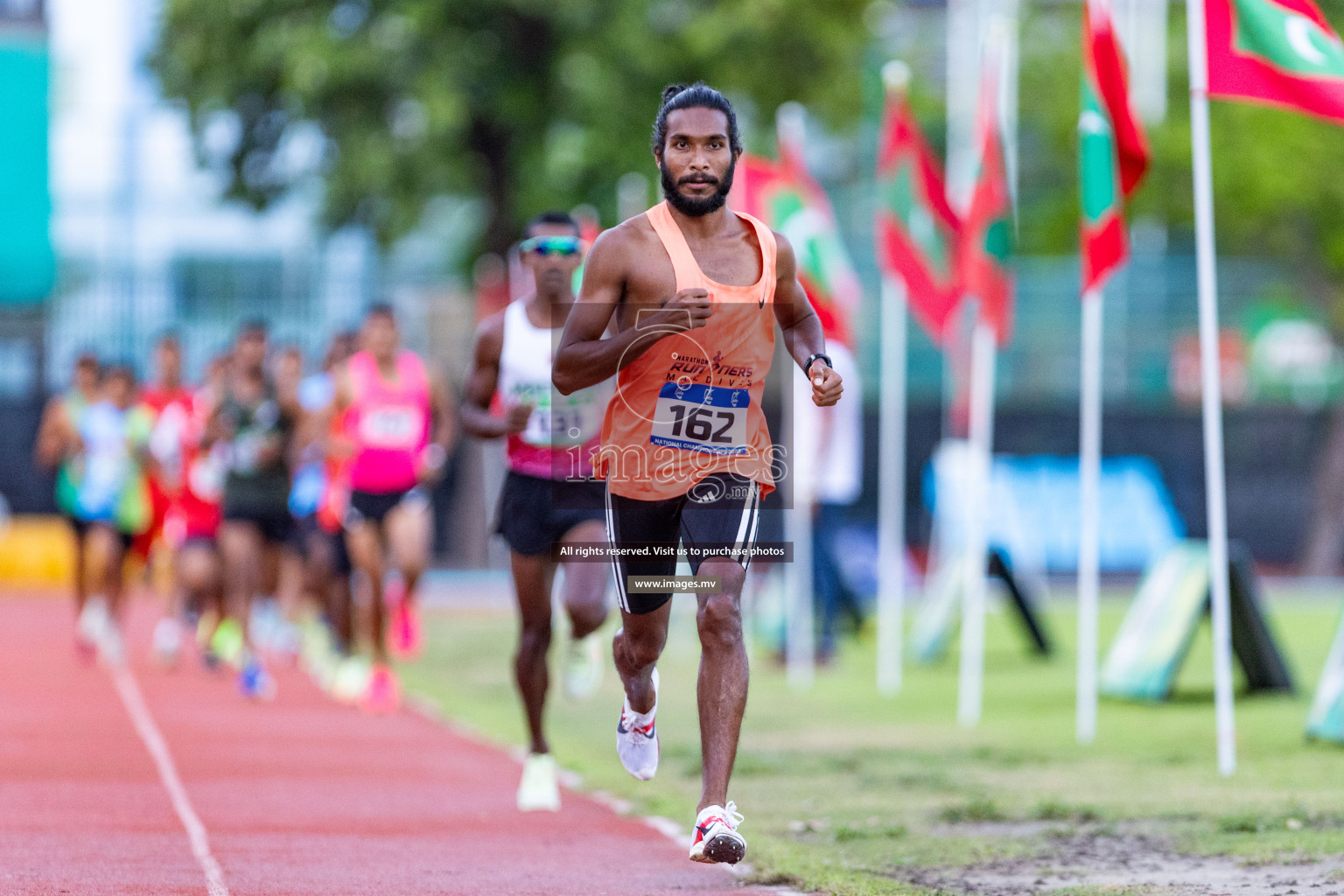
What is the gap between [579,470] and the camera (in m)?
8.75

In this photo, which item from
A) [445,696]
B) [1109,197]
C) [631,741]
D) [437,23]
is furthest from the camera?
[437,23]

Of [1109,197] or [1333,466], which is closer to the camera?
[1109,197]

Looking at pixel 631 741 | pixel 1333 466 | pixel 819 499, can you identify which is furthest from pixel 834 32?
pixel 631 741

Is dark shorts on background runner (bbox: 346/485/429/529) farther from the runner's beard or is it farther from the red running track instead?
the runner's beard

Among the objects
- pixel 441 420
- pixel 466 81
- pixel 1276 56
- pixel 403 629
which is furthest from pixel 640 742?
pixel 466 81

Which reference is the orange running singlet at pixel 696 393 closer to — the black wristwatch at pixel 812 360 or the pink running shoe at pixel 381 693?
the black wristwatch at pixel 812 360

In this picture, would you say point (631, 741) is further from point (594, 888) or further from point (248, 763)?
point (248, 763)

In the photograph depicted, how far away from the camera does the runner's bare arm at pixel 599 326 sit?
6352 millimetres

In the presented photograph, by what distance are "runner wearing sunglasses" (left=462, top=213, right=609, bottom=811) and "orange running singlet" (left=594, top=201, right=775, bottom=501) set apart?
1836 millimetres

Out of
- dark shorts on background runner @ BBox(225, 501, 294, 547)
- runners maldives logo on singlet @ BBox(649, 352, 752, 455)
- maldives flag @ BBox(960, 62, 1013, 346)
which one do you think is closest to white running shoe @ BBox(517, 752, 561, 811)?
runners maldives logo on singlet @ BBox(649, 352, 752, 455)

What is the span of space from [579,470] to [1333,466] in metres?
23.7

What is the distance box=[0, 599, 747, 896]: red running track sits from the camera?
664 cm

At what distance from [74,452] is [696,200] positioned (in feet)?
37.4

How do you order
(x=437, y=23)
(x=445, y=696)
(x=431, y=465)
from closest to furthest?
(x=431, y=465) < (x=445, y=696) < (x=437, y=23)
